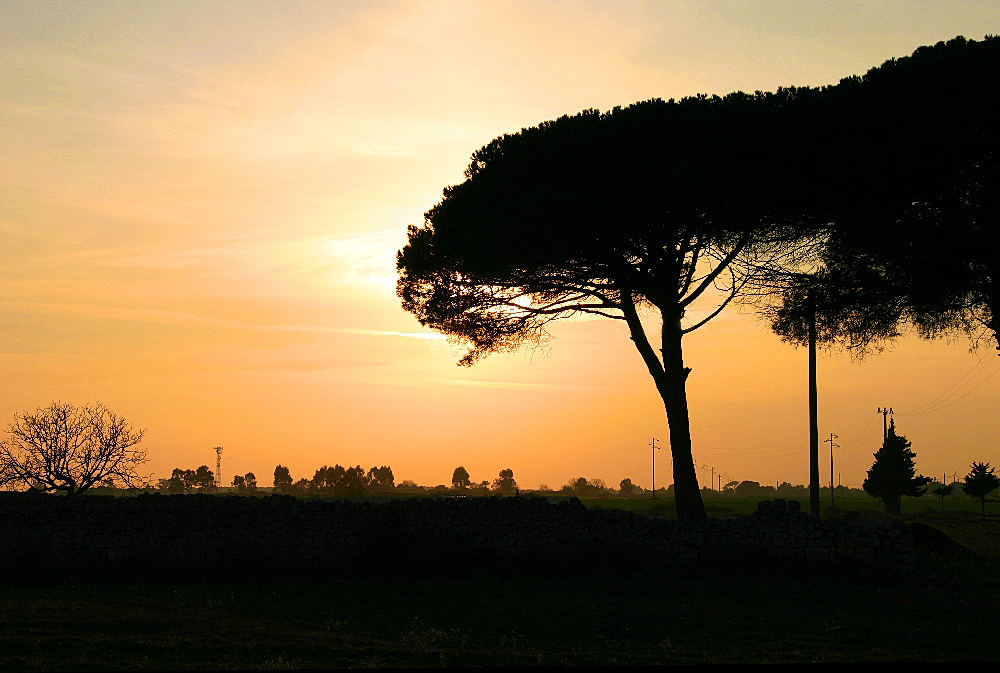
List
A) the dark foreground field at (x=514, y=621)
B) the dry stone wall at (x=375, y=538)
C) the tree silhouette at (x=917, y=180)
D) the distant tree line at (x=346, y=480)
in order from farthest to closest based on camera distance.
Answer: the distant tree line at (x=346, y=480)
the tree silhouette at (x=917, y=180)
the dry stone wall at (x=375, y=538)
the dark foreground field at (x=514, y=621)

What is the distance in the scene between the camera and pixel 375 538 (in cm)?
2014

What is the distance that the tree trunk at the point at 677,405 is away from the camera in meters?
24.1

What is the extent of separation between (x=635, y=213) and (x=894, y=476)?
1358 inches

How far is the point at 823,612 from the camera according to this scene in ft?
51.8

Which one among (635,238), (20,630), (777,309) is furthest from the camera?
(777,309)

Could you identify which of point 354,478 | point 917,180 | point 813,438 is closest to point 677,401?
point 917,180

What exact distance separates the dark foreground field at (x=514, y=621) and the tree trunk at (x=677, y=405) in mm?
4169

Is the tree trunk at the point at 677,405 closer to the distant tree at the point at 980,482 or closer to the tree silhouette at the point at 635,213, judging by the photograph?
the tree silhouette at the point at 635,213

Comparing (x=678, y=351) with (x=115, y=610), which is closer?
(x=115, y=610)

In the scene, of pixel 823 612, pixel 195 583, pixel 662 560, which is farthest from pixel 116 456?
pixel 823 612

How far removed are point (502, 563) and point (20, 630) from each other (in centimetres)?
970

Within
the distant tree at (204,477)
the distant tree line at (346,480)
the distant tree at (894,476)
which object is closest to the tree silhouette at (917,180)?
the distant tree at (894,476)

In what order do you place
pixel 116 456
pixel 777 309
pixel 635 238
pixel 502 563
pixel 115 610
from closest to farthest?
pixel 115 610
pixel 502 563
pixel 635 238
pixel 777 309
pixel 116 456

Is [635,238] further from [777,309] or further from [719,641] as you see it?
[719,641]
